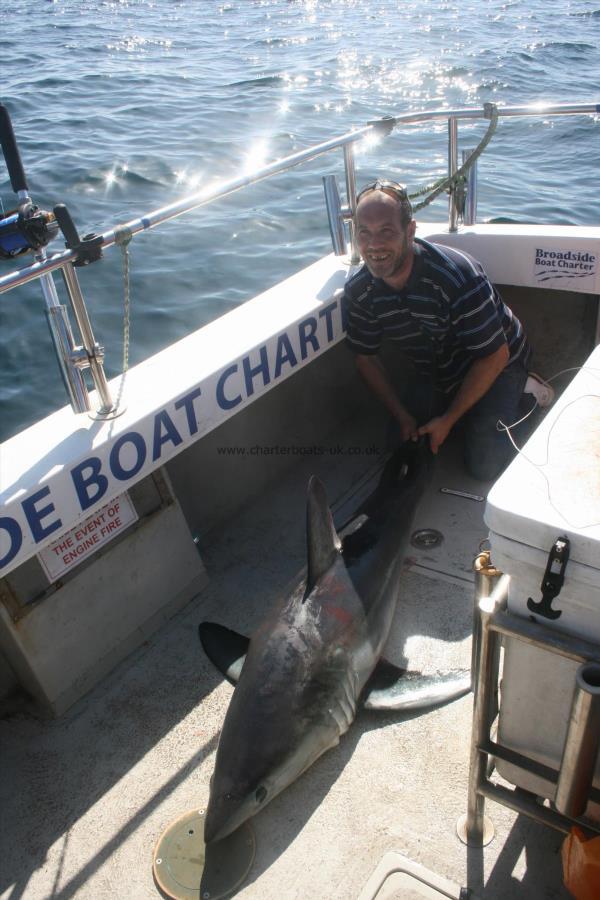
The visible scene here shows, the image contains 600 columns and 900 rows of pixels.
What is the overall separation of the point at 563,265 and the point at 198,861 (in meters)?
3.21

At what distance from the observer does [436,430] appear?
3660 mm

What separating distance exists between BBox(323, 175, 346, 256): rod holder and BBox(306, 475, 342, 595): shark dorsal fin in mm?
1575

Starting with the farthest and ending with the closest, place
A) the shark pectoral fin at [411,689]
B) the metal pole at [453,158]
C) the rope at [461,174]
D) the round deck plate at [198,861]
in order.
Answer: the metal pole at [453,158], the rope at [461,174], the shark pectoral fin at [411,689], the round deck plate at [198,861]

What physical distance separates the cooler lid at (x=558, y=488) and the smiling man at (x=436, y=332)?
65.6 inches

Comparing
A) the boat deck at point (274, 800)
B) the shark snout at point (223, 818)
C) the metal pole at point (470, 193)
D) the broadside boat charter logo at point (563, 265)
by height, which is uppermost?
the metal pole at point (470, 193)

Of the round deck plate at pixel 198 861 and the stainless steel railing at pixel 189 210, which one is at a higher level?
the stainless steel railing at pixel 189 210

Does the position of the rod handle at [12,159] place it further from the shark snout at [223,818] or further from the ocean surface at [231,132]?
the ocean surface at [231,132]

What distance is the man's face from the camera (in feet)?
10.6

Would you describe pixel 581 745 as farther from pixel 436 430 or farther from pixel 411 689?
pixel 436 430

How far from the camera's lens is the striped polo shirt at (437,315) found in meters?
3.44

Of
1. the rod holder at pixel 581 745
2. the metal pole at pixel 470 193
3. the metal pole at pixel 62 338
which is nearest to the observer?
the rod holder at pixel 581 745

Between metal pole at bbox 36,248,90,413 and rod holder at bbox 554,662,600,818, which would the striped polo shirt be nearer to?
metal pole at bbox 36,248,90,413

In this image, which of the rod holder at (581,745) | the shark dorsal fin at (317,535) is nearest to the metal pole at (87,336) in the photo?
the shark dorsal fin at (317,535)

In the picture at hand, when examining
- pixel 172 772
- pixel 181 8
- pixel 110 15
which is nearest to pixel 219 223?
pixel 172 772
